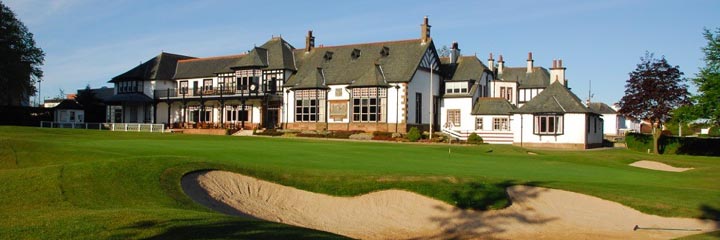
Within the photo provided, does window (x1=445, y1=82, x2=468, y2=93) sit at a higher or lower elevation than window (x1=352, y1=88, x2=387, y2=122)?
higher

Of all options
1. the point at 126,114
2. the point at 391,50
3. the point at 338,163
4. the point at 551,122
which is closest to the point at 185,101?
the point at 126,114

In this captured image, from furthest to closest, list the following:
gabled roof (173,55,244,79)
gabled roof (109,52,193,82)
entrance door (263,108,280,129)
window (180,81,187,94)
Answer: gabled roof (109,52,193,82) → window (180,81,187,94) → gabled roof (173,55,244,79) → entrance door (263,108,280,129)

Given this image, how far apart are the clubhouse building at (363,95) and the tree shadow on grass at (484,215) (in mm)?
32854

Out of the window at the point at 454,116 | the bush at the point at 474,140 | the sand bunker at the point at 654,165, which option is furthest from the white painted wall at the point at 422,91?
the sand bunker at the point at 654,165

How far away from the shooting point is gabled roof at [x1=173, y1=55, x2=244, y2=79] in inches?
2530

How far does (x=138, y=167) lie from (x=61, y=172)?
1866mm

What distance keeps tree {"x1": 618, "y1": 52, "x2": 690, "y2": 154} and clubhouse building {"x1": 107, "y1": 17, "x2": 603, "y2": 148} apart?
376 centimetres

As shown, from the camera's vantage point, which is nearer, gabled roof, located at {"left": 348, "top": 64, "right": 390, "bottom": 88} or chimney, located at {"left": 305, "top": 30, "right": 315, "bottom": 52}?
gabled roof, located at {"left": 348, "top": 64, "right": 390, "bottom": 88}

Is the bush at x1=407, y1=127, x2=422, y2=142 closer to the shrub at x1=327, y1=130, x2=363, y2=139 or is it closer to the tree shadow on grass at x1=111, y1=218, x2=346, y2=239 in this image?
the shrub at x1=327, y1=130, x2=363, y2=139

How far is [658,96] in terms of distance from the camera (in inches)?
A: 1769

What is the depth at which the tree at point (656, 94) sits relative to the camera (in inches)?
1761

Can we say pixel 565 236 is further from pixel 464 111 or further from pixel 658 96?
pixel 464 111

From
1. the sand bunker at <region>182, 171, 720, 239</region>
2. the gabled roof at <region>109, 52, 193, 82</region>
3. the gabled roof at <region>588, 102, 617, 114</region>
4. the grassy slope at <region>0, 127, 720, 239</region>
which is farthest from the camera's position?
the gabled roof at <region>588, 102, 617, 114</region>

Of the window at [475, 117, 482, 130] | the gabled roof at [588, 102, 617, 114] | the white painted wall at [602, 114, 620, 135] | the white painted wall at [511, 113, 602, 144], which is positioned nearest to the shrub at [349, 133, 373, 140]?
the window at [475, 117, 482, 130]
